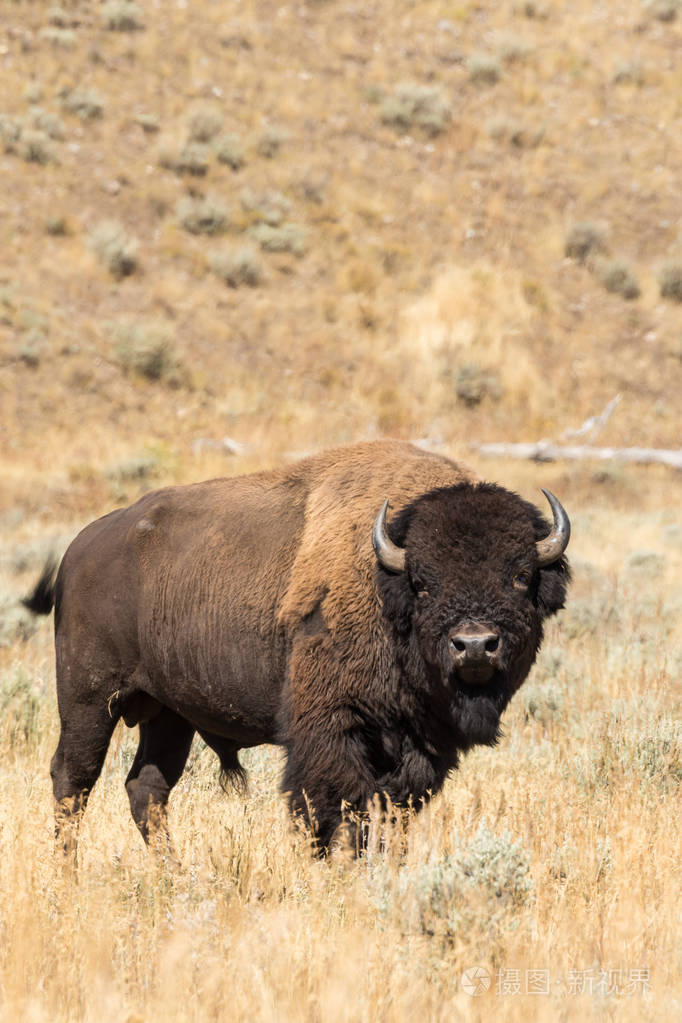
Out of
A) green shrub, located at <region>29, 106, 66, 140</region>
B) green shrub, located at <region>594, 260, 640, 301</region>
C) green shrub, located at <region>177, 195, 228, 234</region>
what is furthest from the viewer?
green shrub, located at <region>594, 260, 640, 301</region>

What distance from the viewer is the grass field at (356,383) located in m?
3.66

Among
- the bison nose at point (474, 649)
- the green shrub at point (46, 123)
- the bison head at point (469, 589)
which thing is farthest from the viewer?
the green shrub at point (46, 123)

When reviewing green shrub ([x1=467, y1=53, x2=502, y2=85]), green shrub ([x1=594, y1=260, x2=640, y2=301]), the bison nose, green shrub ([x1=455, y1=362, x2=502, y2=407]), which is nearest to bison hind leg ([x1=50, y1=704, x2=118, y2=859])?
the bison nose

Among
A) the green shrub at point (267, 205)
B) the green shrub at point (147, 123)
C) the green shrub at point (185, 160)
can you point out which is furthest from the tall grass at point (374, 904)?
the green shrub at point (147, 123)

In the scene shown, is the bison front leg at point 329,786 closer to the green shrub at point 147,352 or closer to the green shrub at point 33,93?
the green shrub at point 147,352

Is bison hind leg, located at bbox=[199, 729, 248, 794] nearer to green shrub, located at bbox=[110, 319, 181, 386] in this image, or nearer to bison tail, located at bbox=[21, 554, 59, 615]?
bison tail, located at bbox=[21, 554, 59, 615]

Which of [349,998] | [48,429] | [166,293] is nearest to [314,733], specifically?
[349,998]

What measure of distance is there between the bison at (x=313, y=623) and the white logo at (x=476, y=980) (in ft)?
3.76

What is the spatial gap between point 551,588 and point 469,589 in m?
0.48

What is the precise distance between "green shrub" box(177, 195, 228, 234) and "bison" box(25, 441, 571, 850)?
2113 centimetres

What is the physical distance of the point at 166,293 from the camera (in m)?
24.3

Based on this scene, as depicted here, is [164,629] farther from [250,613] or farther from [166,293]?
[166,293]

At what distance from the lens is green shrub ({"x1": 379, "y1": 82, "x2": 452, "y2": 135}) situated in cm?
3042

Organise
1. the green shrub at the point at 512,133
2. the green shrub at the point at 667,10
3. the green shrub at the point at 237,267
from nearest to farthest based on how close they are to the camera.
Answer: the green shrub at the point at 237,267 → the green shrub at the point at 512,133 → the green shrub at the point at 667,10
